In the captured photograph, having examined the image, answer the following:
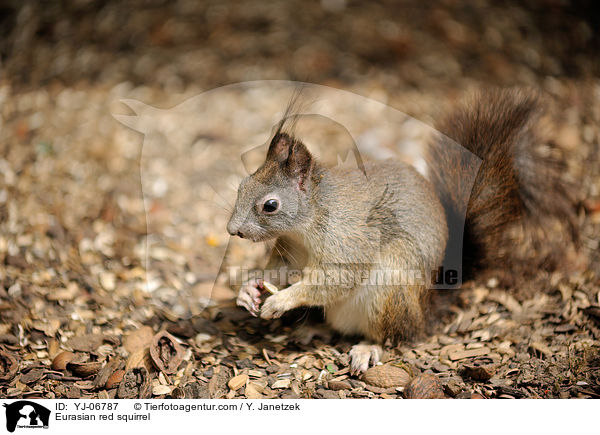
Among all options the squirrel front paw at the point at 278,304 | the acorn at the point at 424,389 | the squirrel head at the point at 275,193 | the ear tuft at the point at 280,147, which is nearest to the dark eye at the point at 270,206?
the squirrel head at the point at 275,193

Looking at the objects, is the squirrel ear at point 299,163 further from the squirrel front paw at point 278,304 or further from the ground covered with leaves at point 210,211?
the ground covered with leaves at point 210,211

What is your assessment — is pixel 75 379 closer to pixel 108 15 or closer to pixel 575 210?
pixel 108 15

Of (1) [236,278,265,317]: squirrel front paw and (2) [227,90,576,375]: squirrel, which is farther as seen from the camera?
(1) [236,278,265,317]: squirrel front paw

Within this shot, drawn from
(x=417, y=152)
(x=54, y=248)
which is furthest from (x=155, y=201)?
(x=417, y=152)

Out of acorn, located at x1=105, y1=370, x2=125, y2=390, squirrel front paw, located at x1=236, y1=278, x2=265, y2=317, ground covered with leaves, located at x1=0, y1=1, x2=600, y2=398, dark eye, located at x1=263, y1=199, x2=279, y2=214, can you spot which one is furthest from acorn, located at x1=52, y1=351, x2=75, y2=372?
dark eye, located at x1=263, y1=199, x2=279, y2=214

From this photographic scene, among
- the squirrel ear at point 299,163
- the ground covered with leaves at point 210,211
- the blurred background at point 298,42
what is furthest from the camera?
the blurred background at point 298,42

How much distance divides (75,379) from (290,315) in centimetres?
67

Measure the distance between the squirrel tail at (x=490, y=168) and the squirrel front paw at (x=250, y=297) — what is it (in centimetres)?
64

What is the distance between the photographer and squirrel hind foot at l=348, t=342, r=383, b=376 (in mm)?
1608

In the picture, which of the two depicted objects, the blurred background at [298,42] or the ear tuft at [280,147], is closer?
the ear tuft at [280,147]

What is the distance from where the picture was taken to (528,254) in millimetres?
1987

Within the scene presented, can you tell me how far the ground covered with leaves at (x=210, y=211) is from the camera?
1.57 m
